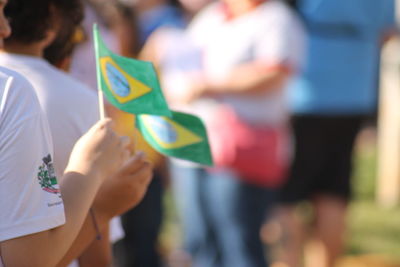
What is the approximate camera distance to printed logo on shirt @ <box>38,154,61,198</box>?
4.47 feet

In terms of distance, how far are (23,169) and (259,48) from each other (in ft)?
6.04

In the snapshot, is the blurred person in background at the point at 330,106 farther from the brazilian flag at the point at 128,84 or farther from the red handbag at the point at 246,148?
the brazilian flag at the point at 128,84

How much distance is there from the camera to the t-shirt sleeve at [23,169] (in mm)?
1307

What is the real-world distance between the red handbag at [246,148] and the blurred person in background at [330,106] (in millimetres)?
714

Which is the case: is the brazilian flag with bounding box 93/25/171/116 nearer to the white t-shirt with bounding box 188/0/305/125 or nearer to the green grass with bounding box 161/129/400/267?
the white t-shirt with bounding box 188/0/305/125

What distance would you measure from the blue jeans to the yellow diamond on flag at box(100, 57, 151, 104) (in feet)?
4.76

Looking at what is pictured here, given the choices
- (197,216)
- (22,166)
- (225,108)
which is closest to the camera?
(22,166)

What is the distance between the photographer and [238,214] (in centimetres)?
309

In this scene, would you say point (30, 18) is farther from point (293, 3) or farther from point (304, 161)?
point (304, 161)

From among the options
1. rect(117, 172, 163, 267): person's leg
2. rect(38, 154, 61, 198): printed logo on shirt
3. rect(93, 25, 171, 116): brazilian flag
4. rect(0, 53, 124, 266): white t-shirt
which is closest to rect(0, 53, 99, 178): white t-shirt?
rect(0, 53, 124, 266): white t-shirt

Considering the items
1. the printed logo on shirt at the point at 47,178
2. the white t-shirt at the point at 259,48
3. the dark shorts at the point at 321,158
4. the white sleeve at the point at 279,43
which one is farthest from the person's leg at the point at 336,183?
the printed logo on shirt at the point at 47,178

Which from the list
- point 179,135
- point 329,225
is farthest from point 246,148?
point 179,135

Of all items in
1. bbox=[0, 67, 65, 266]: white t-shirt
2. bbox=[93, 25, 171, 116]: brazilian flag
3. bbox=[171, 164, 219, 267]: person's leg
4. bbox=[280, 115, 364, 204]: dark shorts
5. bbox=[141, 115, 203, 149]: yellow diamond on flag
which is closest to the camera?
bbox=[0, 67, 65, 266]: white t-shirt

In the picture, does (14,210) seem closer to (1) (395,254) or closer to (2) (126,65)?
(2) (126,65)
